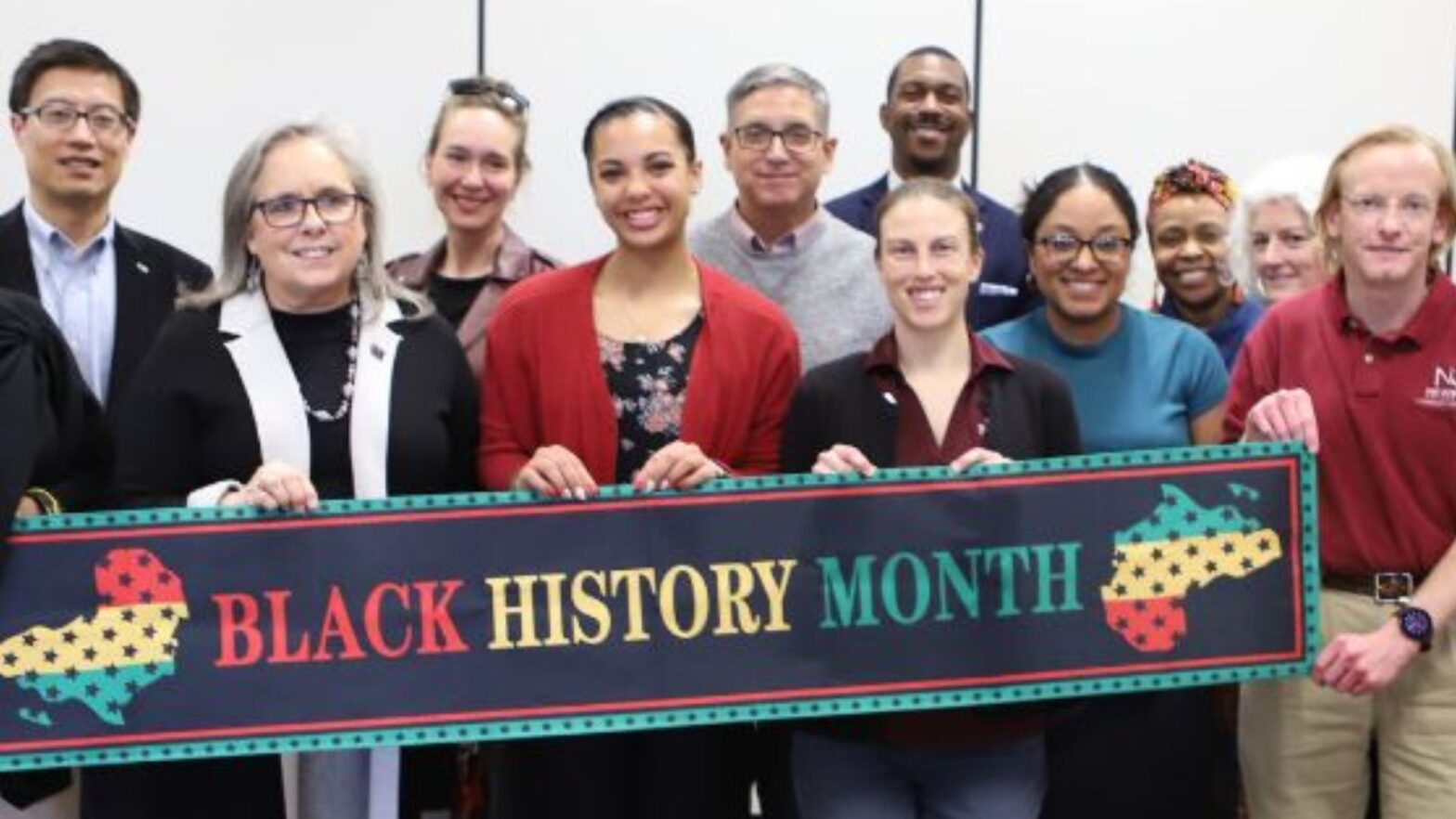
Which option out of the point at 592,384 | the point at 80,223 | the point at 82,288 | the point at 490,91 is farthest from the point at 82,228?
the point at 592,384

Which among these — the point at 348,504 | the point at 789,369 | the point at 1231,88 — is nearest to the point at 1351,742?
the point at 789,369

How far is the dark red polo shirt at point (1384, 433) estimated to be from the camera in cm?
274

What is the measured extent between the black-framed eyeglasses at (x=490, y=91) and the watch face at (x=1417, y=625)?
2.08 m

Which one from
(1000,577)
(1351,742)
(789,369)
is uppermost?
(789,369)

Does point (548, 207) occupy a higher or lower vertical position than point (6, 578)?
higher

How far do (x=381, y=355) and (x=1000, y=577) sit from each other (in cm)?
110

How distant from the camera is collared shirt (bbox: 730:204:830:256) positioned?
3.56m

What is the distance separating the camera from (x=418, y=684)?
2.66 meters

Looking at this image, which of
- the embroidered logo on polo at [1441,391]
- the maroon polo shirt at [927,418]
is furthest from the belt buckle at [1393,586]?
the maroon polo shirt at [927,418]

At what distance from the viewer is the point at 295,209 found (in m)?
2.71

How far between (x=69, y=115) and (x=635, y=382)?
1.51 meters

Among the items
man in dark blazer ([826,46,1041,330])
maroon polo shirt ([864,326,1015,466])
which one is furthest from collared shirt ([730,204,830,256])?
maroon polo shirt ([864,326,1015,466])

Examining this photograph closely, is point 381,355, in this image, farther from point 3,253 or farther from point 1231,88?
point 1231,88

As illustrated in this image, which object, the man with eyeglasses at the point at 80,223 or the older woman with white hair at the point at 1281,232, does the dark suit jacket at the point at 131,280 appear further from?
the older woman with white hair at the point at 1281,232
